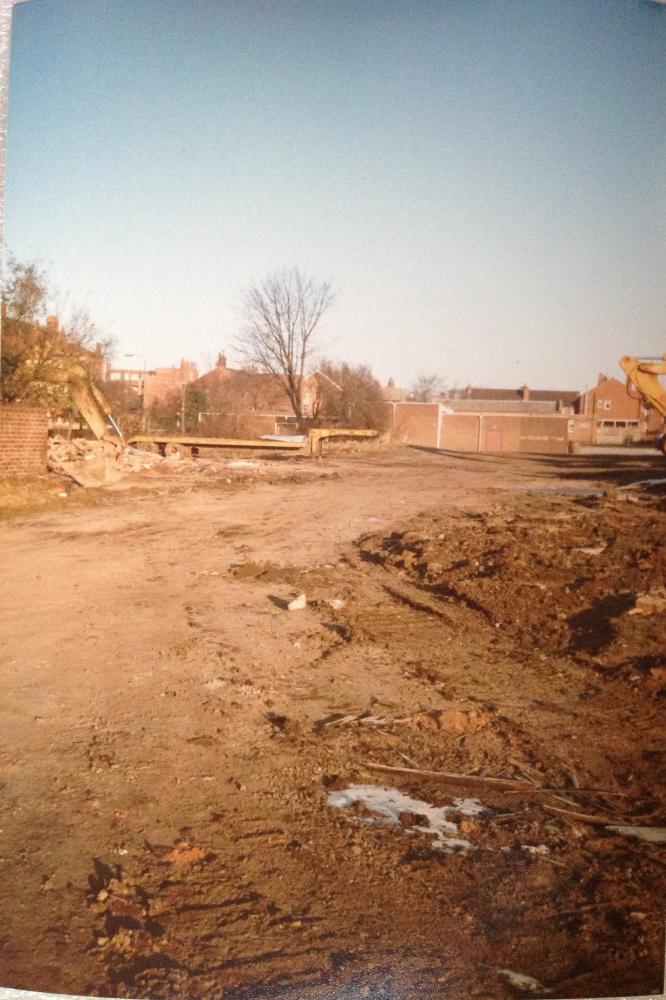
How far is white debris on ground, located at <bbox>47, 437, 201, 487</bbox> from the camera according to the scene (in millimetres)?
11828

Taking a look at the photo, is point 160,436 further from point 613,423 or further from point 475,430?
point 475,430

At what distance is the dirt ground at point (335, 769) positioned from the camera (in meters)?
1.54

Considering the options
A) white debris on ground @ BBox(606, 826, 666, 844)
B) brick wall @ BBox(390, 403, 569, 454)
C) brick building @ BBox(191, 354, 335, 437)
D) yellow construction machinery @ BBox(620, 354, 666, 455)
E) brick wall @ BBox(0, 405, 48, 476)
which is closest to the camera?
white debris on ground @ BBox(606, 826, 666, 844)

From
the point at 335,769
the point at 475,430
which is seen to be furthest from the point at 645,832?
the point at 475,430

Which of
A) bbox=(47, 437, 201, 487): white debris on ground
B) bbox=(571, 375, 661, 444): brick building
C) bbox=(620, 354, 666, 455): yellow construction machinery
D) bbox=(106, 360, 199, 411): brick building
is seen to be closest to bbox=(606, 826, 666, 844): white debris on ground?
bbox=(620, 354, 666, 455): yellow construction machinery

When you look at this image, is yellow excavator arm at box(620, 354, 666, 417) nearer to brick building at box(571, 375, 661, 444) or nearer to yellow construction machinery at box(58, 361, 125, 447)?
brick building at box(571, 375, 661, 444)

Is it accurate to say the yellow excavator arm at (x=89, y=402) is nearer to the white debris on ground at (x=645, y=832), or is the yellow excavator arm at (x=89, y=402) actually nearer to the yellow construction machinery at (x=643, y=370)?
the yellow construction machinery at (x=643, y=370)

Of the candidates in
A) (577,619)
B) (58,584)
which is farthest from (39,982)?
(58,584)

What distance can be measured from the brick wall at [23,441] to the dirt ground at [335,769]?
3.32 meters

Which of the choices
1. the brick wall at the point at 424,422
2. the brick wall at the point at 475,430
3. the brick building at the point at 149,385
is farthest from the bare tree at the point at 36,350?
the brick wall at the point at 424,422

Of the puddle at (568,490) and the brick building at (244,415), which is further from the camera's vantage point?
the brick building at (244,415)

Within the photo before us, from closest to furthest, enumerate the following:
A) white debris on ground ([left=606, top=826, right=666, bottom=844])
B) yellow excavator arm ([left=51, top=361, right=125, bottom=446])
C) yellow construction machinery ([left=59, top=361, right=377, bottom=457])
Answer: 1. white debris on ground ([left=606, top=826, right=666, bottom=844])
2. yellow excavator arm ([left=51, top=361, right=125, bottom=446])
3. yellow construction machinery ([left=59, top=361, right=377, bottom=457])

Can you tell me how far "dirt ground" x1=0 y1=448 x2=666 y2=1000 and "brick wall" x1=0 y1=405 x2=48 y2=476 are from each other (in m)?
3.32

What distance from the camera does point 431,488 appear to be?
12922 millimetres
